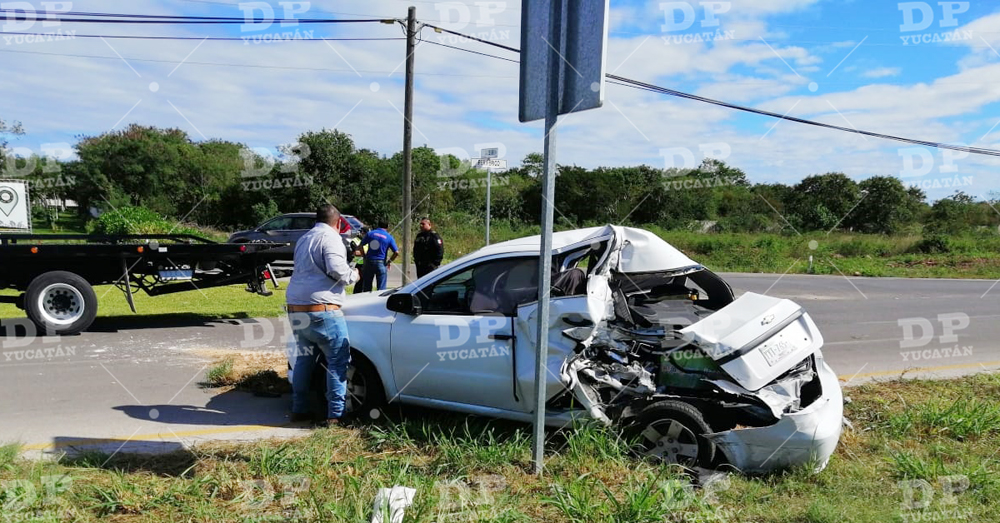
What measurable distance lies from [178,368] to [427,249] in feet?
17.3

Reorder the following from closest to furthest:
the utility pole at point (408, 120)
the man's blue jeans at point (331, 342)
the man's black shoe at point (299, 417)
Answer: the man's blue jeans at point (331, 342), the man's black shoe at point (299, 417), the utility pole at point (408, 120)

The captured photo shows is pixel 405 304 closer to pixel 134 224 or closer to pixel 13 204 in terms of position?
pixel 13 204

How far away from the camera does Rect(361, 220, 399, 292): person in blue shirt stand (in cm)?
1186

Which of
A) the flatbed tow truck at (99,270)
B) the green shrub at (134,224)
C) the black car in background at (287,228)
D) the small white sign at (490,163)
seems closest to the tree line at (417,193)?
the green shrub at (134,224)

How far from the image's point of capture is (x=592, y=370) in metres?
4.84

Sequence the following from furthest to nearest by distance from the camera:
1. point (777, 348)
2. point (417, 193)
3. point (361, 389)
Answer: point (417, 193)
point (361, 389)
point (777, 348)

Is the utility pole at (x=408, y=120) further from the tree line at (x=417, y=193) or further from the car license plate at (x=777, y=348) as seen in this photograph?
the tree line at (x=417, y=193)

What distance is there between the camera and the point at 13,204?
21.8m

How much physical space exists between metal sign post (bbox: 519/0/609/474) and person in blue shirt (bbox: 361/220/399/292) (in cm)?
803

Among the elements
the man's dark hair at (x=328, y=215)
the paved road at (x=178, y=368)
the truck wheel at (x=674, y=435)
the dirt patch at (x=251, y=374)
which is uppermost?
the man's dark hair at (x=328, y=215)

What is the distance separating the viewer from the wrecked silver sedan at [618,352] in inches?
169

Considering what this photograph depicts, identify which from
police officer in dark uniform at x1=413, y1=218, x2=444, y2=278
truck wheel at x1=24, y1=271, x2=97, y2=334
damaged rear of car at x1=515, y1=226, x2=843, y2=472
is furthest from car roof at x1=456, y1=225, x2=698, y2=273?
truck wheel at x1=24, y1=271, x2=97, y2=334

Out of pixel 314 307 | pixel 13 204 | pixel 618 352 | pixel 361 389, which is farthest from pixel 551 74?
pixel 13 204

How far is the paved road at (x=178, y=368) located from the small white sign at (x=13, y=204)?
1533 cm
